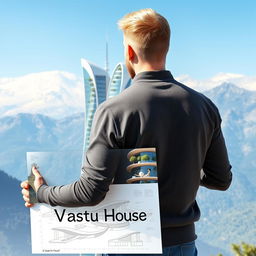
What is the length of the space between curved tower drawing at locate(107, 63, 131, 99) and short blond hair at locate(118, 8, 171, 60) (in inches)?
3324

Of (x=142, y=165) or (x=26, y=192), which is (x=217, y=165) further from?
(x=26, y=192)

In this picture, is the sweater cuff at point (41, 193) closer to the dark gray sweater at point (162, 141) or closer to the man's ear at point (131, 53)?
the dark gray sweater at point (162, 141)

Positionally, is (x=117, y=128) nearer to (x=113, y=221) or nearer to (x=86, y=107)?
(x=113, y=221)

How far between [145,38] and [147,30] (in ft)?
0.08

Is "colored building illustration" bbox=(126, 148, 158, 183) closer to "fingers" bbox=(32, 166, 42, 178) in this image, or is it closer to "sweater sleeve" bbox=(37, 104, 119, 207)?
"sweater sleeve" bbox=(37, 104, 119, 207)

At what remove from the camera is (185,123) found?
1.59 m

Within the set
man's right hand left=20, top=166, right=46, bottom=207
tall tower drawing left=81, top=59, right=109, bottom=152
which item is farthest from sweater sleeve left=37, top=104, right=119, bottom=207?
tall tower drawing left=81, top=59, right=109, bottom=152

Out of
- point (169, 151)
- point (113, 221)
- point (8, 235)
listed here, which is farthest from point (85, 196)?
point (8, 235)

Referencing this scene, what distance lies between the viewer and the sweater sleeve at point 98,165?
4.78 feet

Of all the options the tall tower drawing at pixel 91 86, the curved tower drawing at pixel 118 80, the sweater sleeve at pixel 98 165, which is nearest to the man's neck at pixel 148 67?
the sweater sleeve at pixel 98 165

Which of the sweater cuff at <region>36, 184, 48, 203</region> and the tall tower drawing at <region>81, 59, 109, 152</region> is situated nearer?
the sweater cuff at <region>36, 184, 48, 203</region>

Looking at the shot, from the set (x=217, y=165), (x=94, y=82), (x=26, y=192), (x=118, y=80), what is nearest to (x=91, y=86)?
(x=94, y=82)

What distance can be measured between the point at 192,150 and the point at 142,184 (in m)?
0.22

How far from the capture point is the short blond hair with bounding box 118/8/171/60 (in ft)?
5.02
